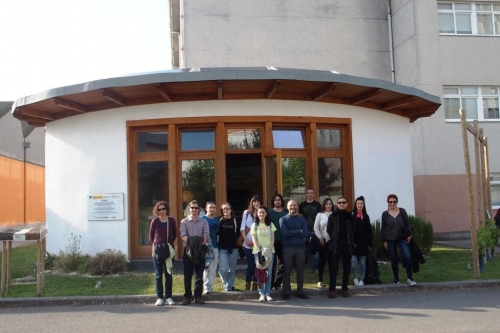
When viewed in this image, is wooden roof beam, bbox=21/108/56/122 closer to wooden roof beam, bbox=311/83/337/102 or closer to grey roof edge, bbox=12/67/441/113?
grey roof edge, bbox=12/67/441/113

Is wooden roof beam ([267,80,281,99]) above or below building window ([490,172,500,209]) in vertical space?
above

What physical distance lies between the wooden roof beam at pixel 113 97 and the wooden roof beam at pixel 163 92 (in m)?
0.98

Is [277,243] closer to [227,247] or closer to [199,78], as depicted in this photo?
[227,247]

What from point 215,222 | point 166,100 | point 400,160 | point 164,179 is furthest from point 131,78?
point 400,160

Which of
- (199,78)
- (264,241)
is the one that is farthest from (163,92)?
(264,241)

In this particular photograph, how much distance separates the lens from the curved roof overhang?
10297 mm

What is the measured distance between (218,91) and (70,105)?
326 centimetres

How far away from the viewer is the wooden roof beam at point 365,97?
11.5 metres

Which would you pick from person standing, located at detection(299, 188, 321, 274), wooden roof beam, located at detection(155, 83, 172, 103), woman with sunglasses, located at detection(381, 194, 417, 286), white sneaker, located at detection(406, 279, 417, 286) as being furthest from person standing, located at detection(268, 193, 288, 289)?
wooden roof beam, located at detection(155, 83, 172, 103)

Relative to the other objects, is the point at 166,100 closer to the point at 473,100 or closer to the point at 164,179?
the point at 164,179

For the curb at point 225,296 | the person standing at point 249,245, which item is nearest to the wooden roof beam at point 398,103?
the curb at point 225,296

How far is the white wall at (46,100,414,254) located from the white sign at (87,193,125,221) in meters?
0.12

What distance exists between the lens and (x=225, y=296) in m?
8.95

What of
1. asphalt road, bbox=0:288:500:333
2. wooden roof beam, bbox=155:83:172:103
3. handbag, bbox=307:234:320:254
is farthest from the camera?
wooden roof beam, bbox=155:83:172:103
